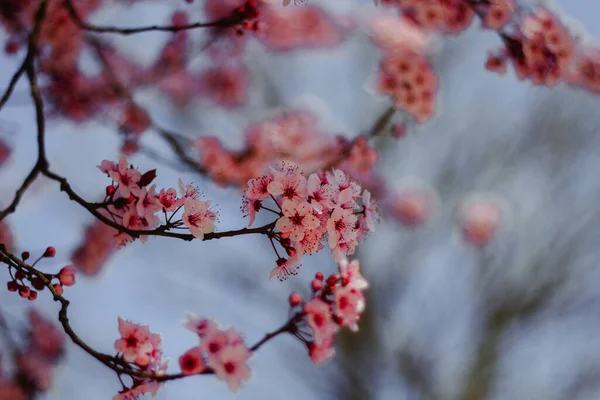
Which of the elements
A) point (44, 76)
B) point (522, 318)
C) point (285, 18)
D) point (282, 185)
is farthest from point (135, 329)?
point (522, 318)

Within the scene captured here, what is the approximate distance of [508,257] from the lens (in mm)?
8266

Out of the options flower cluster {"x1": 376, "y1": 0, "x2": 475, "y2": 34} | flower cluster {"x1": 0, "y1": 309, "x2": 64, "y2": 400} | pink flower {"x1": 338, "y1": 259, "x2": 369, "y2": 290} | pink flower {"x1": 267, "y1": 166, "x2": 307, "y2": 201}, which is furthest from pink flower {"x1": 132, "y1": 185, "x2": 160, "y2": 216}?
flower cluster {"x1": 376, "y1": 0, "x2": 475, "y2": 34}

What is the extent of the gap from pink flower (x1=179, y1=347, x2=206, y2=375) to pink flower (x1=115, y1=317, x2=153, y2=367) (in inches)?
4.7

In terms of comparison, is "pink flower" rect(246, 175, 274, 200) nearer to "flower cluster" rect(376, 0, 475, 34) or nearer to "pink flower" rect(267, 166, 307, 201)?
"pink flower" rect(267, 166, 307, 201)

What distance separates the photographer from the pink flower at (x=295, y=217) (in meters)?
1.67

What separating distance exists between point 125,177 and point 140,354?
1.74 feet

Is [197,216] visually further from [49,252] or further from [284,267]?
[49,252]

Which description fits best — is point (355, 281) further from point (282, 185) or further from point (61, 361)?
point (61, 361)

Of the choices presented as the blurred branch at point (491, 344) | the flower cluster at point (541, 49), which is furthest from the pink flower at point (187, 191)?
the blurred branch at point (491, 344)

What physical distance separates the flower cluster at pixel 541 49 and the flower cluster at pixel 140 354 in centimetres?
247

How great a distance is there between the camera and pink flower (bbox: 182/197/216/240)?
176 cm

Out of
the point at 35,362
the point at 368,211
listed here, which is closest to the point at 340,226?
the point at 368,211

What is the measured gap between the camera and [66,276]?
1794 mm

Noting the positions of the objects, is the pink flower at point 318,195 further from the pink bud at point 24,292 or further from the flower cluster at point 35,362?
the flower cluster at point 35,362
